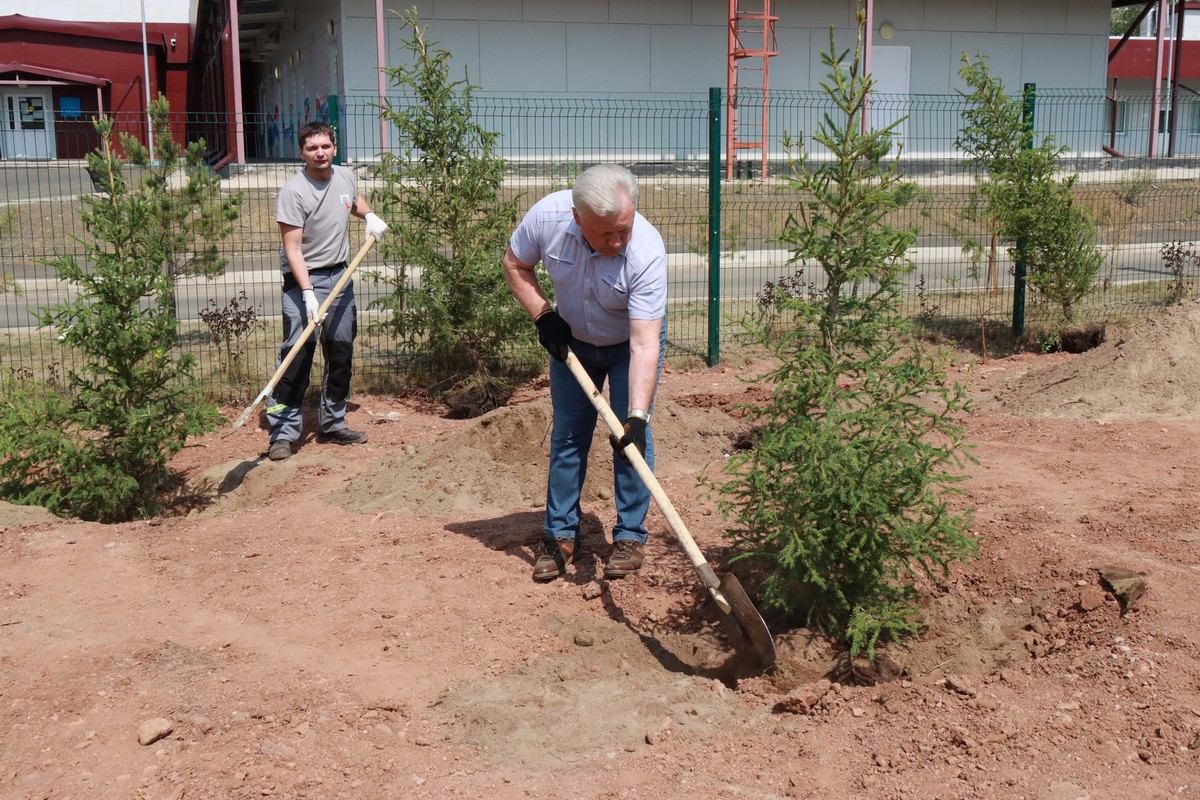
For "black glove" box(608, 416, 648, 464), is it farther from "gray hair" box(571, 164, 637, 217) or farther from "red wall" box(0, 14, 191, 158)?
"red wall" box(0, 14, 191, 158)

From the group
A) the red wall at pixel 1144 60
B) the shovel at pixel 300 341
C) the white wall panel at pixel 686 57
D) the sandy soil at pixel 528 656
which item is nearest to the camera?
the sandy soil at pixel 528 656

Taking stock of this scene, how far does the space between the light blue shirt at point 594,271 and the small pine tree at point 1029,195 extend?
19.1 ft

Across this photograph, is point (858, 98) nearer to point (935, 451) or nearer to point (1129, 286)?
point (935, 451)

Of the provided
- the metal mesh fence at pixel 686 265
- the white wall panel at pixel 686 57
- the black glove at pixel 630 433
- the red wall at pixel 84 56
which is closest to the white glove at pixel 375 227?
the metal mesh fence at pixel 686 265

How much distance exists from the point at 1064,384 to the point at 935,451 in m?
4.53

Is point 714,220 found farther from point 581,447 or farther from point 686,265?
point 686,265

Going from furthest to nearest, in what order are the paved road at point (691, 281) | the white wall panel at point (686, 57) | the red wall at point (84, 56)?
the red wall at point (84, 56), the white wall panel at point (686, 57), the paved road at point (691, 281)

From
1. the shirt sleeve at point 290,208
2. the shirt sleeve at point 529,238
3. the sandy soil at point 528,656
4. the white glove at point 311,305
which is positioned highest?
the shirt sleeve at point 290,208

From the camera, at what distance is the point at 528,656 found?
427cm

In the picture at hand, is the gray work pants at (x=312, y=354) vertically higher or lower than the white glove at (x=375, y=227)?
lower

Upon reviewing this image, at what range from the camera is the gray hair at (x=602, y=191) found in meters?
4.21

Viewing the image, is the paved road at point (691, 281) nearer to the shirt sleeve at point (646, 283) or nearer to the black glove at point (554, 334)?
the black glove at point (554, 334)

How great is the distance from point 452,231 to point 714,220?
2244mm

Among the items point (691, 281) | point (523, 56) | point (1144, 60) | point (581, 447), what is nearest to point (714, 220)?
point (691, 281)
